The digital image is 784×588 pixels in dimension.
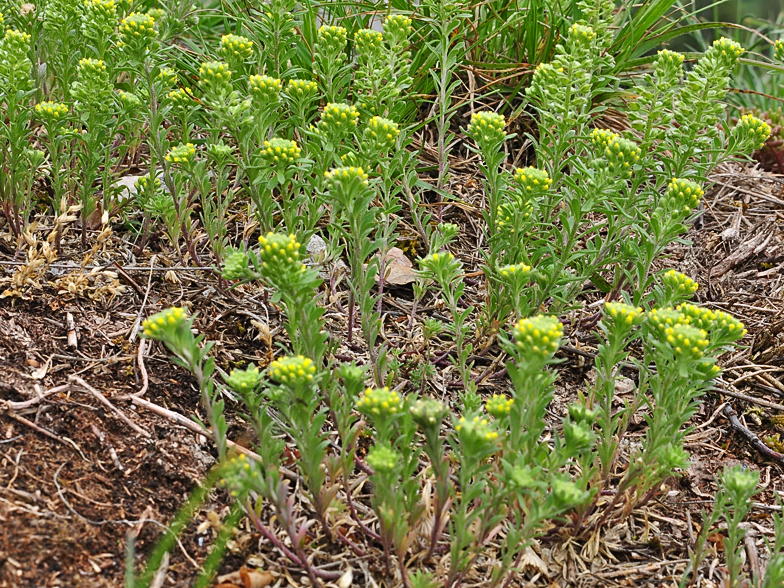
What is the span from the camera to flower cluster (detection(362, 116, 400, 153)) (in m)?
2.73

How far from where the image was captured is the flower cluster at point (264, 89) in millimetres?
2799

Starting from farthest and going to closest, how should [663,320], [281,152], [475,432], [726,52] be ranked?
[726,52]
[281,152]
[663,320]
[475,432]

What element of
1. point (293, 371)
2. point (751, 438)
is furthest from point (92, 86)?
point (751, 438)

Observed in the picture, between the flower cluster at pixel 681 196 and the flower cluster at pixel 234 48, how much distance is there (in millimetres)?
1827

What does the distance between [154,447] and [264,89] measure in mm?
1411

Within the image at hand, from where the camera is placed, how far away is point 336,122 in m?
2.76

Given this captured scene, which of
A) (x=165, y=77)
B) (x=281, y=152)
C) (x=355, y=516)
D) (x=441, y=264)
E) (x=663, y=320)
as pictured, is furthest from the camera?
(x=165, y=77)

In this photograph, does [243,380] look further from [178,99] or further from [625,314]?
[178,99]

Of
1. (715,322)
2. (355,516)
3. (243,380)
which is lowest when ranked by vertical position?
(355,516)

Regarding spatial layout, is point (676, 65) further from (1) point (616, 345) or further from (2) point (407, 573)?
(2) point (407, 573)

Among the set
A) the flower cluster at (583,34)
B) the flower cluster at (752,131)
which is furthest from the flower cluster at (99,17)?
the flower cluster at (752,131)

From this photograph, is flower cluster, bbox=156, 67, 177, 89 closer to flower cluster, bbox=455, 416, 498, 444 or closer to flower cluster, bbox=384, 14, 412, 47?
flower cluster, bbox=384, 14, 412, 47

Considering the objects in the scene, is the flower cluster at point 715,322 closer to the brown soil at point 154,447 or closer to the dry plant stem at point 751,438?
the brown soil at point 154,447

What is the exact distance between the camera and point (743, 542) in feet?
8.48
